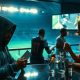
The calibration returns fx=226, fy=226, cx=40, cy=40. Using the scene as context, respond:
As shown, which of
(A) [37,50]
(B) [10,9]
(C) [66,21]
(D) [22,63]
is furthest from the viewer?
(C) [66,21]

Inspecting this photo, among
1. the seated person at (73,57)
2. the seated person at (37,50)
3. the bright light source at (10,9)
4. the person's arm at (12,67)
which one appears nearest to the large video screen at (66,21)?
the bright light source at (10,9)

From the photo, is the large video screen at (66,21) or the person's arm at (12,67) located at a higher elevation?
the large video screen at (66,21)

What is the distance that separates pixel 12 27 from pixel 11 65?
37 cm

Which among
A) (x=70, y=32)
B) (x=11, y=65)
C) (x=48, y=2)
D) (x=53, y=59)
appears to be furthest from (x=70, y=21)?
(x=11, y=65)

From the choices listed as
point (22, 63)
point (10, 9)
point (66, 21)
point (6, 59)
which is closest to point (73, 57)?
point (22, 63)

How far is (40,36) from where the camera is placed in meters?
4.50

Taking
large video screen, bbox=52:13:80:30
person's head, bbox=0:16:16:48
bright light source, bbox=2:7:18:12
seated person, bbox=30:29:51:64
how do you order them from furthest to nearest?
large video screen, bbox=52:13:80:30 → bright light source, bbox=2:7:18:12 → seated person, bbox=30:29:51:64 → person's head, bbox=0:16:16:48

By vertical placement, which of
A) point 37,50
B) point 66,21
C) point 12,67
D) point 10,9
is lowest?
point 37,50

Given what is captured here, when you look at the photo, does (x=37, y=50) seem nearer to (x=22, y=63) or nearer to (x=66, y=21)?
(x=22, y=63)

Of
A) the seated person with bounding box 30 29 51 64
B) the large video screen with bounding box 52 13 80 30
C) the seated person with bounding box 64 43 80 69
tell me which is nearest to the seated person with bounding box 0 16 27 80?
the seated person with bounding box 64 43 80 69

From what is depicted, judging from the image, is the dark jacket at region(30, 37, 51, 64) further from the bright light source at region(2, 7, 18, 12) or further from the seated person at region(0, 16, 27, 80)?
the bright light source at region(2, 7, 18, 12)

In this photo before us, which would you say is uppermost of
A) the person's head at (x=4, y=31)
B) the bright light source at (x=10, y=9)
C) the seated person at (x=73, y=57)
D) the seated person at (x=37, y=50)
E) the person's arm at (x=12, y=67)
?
the bright light source at (x=10, y=9)

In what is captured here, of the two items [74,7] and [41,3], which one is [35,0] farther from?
[74,7]

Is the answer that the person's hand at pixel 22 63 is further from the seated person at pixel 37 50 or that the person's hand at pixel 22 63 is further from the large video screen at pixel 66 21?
the large video screen at pixel 66 21
